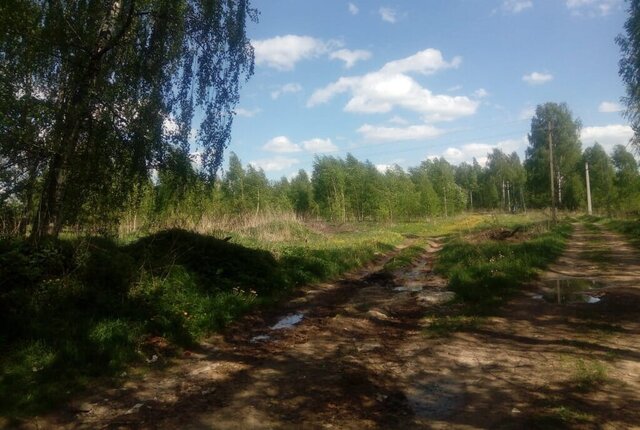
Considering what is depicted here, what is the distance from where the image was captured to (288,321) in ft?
30.7

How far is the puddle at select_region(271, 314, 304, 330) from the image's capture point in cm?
889

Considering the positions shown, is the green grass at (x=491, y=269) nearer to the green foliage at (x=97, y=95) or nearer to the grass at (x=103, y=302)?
the grass at (x=103, y=302)

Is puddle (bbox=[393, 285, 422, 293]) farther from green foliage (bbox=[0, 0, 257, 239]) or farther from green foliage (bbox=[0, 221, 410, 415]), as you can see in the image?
green foliage (bbox=[0, 0, 257, 239])

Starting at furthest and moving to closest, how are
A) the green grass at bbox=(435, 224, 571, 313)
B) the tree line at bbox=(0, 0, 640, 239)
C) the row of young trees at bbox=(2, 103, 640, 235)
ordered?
1. the row of young trees at bbox=(2, 103, 640, 235)
2. the green grass at bbox=(435, 224, 571, 313)
3. the tree line at bbox=(0, 0, 640, 239)

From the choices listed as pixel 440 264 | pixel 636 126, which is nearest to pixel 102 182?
pixel 440 264

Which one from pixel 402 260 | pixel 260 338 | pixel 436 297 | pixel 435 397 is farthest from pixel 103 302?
pixel 402 260

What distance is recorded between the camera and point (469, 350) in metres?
6.67

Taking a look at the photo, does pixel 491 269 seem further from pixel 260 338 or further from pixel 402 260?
pixel 260 338

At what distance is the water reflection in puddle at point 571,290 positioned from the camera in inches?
381

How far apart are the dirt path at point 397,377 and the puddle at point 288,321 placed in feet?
0.35

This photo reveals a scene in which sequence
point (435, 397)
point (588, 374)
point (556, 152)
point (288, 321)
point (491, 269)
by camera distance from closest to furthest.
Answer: point (435, 397) < point (588, 374) < point (288, 321) < point (491, 269) < point (556, 152)

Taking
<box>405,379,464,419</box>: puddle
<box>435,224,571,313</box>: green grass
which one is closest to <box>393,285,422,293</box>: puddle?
<box>435,224,571,313</box>: green grass

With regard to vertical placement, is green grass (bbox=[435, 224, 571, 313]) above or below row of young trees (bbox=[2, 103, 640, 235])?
below

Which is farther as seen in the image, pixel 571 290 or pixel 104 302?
pixel 571 290
